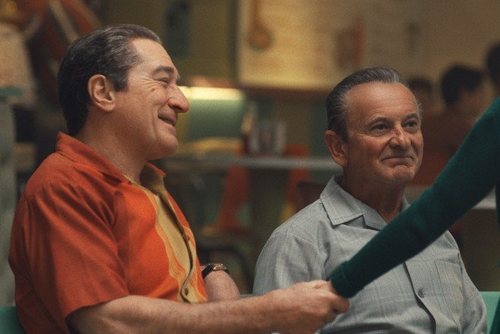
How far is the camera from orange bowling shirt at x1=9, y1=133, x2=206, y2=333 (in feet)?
6.09

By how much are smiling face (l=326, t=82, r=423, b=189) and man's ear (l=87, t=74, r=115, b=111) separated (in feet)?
1.58

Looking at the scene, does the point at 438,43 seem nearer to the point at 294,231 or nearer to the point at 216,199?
the point at 216,199

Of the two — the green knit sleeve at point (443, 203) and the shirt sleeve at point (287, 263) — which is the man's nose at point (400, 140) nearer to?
the shirt sleeve at point (287, 263)

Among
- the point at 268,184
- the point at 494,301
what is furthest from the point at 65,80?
the point at 268,184

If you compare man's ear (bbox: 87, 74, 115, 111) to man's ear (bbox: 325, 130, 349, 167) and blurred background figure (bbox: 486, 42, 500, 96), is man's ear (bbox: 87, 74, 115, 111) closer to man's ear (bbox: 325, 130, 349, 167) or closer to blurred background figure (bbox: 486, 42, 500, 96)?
man's ear (bbox: 325, 130, 349, 167)

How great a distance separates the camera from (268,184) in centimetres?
683

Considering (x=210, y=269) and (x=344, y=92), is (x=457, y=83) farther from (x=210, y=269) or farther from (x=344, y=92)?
(x=210, y=269)

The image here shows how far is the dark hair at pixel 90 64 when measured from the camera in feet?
6.79

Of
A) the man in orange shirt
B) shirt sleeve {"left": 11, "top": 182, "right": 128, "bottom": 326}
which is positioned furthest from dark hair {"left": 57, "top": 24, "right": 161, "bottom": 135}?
shirt sleeve {"left": 11, "top": 182, "right": 128, "bottom": 326}

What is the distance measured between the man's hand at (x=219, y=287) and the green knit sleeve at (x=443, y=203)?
53 centimetres

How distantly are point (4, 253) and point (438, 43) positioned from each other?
307 inches

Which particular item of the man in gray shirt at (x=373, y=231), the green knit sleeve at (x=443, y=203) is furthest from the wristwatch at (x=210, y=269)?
the green knit sleeve at (x=443, y=203)

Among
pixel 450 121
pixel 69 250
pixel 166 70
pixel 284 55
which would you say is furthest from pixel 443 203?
pixel 284 55

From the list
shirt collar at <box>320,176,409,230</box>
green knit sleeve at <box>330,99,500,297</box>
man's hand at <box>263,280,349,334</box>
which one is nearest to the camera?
green knit sleeve at <box>330,99,500,297</box>
